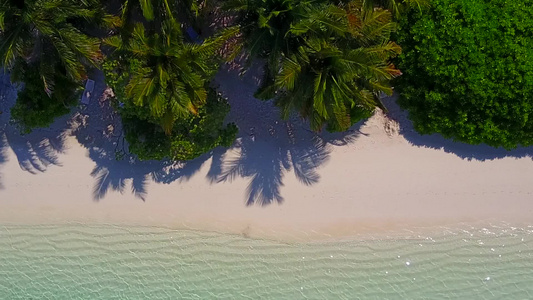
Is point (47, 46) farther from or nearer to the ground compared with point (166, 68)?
farther from the ground

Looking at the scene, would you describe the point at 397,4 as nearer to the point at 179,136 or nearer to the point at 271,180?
the point at 271,180

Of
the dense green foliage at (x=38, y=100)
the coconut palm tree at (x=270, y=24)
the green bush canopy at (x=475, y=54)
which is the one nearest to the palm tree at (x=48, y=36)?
the dense green foliage at (x=38, y=100)

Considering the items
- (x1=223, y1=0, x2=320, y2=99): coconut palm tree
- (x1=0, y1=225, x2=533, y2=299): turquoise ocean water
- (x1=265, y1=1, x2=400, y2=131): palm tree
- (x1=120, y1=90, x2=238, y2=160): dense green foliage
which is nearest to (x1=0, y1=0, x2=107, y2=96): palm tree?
(x1=120, y1=90, x2=238, y2=160): dense green foliage

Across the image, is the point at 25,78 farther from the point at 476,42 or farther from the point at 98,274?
the point at 476,42

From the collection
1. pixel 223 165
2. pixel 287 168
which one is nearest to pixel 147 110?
pixel 223 165

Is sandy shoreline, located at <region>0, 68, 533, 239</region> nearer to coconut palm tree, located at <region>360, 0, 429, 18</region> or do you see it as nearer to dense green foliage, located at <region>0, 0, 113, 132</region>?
dense green foliage, located at <region>0, 0, 113, 132</region>

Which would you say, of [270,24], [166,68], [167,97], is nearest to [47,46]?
[166,68]

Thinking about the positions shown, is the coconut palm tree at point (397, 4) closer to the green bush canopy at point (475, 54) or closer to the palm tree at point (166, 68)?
the green bush canopy at point (475, 54)
